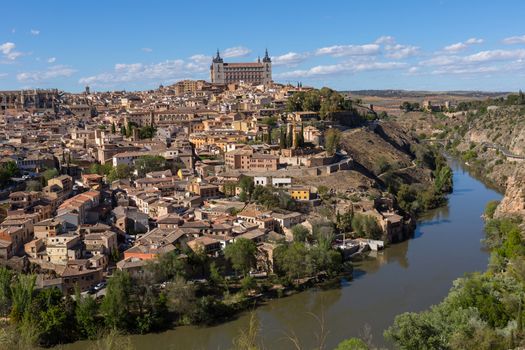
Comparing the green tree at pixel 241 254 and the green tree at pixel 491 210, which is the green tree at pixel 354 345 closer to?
the green tree at pixel 241 254

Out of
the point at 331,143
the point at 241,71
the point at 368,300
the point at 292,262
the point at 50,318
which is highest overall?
the point at 241,71

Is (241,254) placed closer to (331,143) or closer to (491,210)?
(491,210)

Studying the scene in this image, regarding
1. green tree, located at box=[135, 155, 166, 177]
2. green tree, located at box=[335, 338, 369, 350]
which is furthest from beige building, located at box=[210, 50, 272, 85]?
green tree, located at box=[335, 338, 369, 350]

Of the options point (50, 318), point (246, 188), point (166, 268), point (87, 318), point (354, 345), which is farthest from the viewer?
point (246, 188)

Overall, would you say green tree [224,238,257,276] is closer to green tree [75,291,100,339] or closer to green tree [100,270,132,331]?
green tree [100,270,132,331]

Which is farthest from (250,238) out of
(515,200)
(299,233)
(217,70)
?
(217,70)

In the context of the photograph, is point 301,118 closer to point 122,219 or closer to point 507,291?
point 122,219

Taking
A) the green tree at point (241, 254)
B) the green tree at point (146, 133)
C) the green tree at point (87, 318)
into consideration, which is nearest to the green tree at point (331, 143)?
the green tree at point (146, 133)
